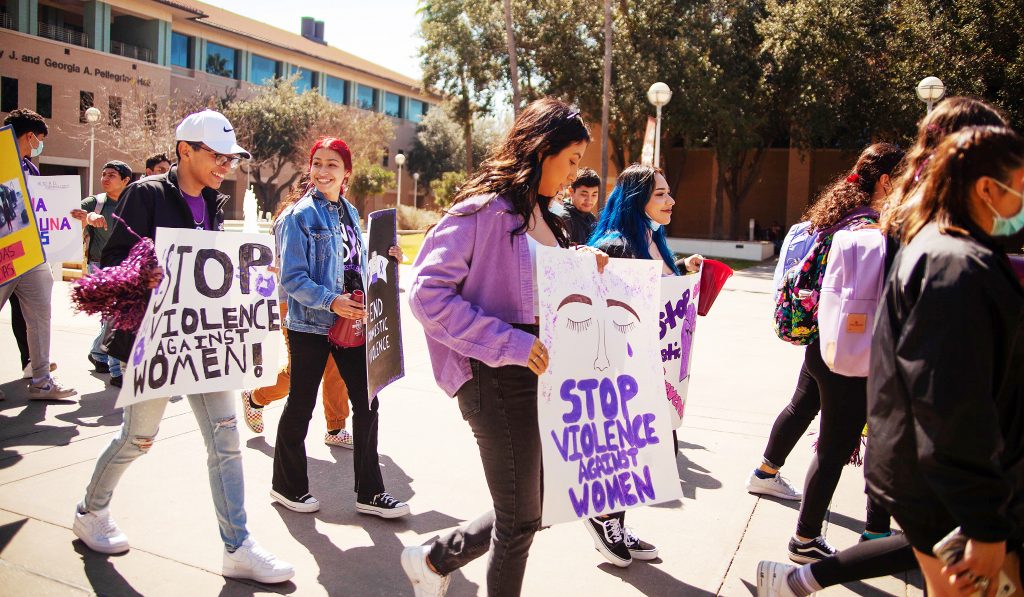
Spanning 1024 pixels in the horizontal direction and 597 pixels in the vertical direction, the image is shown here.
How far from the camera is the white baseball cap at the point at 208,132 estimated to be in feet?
11.1

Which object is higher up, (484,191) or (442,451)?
(484,191)

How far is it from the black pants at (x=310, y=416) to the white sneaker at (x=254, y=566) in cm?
79

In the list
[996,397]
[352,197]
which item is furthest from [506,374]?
[352,197]

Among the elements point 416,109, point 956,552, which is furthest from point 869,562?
point 416,109

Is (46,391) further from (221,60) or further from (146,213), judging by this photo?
(221,60)

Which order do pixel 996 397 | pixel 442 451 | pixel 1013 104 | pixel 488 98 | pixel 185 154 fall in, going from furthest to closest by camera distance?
pixel 488 98 < pixel 1013 104 < pixel 442 451 < pixel 185 154 < pixel 996 397

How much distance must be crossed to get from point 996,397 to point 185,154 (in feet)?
10.4

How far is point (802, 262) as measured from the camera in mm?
3854

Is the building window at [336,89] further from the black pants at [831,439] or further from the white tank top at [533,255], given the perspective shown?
the white tank top at [533,255]

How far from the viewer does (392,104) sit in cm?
6206

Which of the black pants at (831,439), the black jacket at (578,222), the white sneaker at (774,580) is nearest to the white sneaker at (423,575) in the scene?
the white sneaker at (774,580)

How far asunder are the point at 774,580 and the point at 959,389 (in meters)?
1.43

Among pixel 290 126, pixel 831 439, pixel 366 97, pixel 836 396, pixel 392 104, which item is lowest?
pixel 831 439

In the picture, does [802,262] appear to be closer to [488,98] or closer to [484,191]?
[484,191]
